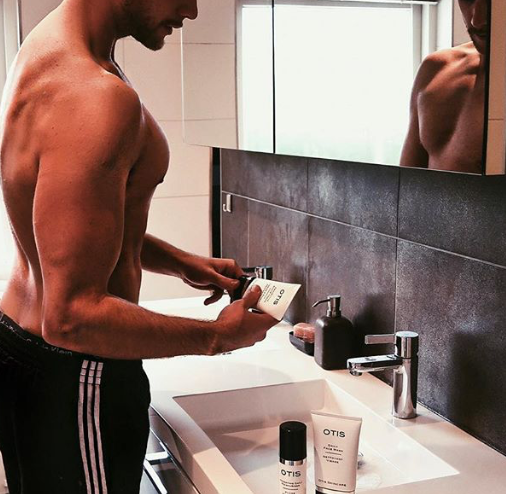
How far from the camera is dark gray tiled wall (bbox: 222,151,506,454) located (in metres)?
1.37

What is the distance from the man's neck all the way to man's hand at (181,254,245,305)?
53cm

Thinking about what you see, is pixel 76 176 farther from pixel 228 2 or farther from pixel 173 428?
pixel 228 2

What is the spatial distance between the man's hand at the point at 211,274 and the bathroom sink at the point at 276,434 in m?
A: 0.21

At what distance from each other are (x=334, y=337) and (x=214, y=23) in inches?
31.2

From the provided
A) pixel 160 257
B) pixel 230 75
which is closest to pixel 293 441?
pixel 160 257

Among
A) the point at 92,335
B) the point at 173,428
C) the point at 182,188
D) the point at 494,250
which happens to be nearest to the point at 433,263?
the point at 494,250

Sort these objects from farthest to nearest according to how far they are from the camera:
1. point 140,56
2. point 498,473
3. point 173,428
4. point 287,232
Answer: point 140,56 → point 287,232 → point 173,428 → point 498,473

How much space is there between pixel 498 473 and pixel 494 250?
356 millimetres

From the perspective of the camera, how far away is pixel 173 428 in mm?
1446

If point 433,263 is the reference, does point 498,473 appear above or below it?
below

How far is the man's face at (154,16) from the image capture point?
1.30 metres

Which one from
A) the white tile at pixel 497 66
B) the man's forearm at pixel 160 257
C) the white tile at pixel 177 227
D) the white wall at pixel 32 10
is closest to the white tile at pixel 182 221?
the white tile at pixel 177 227

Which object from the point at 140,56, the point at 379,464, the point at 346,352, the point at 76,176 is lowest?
the point at 379,464

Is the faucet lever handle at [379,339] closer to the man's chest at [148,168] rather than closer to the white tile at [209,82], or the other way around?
the man's chest at [148,168]
